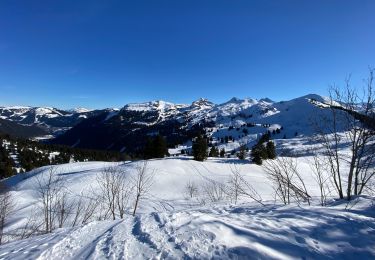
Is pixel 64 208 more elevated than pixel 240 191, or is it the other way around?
pixel 240 191

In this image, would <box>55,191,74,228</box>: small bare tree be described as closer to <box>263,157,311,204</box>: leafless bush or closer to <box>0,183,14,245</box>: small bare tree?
<box>0,183,14,245</box>: small bare tree

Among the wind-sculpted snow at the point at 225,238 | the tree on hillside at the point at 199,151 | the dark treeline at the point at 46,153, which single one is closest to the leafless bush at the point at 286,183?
the wind-sculpted snow at the point at 225,238

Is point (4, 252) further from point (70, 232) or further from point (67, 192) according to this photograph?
point (67, 192)

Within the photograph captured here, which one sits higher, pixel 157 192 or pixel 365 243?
pixel 365 243

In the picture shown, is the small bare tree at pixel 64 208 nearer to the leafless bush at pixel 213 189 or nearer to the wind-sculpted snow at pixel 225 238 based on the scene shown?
the leafless bush at pixel 213 189

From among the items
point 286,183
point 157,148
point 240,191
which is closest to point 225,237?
point 286,183

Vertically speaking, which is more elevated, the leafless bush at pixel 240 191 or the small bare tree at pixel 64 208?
the leafless bush at pixel 240 191

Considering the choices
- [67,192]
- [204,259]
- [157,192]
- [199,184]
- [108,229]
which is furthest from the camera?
[199,184]

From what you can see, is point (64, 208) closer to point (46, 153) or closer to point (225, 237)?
point (225, 237)

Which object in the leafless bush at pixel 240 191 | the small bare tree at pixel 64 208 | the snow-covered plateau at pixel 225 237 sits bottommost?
the small bare tree at pixel 64 208

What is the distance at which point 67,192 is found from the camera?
37719mm

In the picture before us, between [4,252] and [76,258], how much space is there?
10.2 feet

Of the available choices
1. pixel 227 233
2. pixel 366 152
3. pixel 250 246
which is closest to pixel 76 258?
pixel 227 233

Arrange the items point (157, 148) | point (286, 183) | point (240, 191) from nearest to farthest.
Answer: point (286, 183) → point (240, 191) → point (157, 148)
